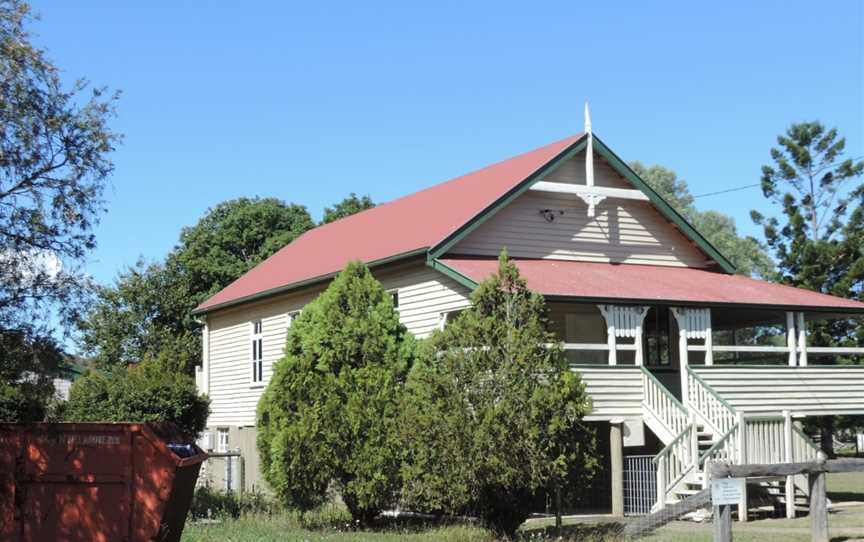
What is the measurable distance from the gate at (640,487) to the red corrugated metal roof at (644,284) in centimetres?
354

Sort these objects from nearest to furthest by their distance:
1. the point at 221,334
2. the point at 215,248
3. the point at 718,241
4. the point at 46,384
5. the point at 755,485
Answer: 1. the point at 46,384
2. the point at 755,485
3. the point at 221,334
4. the point at 215,248
5. the point at 718,241

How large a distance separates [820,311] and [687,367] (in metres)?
4.64

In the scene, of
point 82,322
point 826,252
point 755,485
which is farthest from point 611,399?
point 826,252

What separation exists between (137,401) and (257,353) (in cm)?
720

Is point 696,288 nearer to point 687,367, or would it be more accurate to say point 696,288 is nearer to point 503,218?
point 687,367

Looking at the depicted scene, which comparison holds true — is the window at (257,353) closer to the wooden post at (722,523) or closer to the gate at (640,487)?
the gate at (640,487)

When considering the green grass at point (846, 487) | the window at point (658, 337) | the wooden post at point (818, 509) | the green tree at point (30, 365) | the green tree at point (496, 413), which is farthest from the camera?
the window at point (658, 337)

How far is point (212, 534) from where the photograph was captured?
58.4 ft

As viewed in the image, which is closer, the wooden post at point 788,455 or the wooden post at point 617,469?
the wooden post at point 788,455

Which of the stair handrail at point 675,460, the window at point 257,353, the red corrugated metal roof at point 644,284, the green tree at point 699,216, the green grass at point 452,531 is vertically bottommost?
the green grass at point 452,531

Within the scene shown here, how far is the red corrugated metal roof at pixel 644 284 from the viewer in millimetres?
22406

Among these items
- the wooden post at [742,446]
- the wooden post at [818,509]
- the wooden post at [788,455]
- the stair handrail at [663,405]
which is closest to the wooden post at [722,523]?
the wooden post at [818,509]

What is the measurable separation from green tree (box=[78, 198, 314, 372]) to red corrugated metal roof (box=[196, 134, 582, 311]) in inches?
559

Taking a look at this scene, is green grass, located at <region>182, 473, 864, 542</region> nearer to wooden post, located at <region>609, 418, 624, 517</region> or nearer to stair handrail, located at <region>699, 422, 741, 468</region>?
wooden post, located at <region>609, 418, 624, 517</region>
